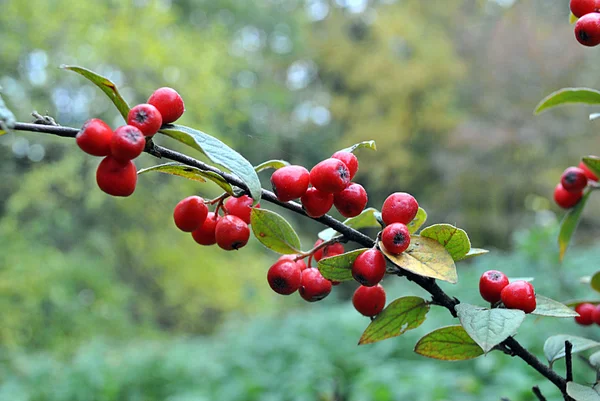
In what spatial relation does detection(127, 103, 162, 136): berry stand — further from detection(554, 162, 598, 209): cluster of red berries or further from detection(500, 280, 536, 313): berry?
detection(554, 162, 598, 209): cluster of red berries

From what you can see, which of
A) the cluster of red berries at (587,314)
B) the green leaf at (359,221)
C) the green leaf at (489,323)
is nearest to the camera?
the green leaf at (489,323)

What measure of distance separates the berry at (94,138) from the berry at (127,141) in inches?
0.6

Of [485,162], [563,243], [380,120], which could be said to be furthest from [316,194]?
[380,120]

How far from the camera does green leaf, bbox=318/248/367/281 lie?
0.58 meters

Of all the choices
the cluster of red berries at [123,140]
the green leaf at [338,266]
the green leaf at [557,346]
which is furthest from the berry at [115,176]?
the green leaf at [557,346]

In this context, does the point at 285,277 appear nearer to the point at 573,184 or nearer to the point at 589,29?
the point at 589,29

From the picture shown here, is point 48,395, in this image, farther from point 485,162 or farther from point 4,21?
point 485,162

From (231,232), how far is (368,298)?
189 mm

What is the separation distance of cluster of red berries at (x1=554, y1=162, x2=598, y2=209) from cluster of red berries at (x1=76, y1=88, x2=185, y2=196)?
27.5 inches

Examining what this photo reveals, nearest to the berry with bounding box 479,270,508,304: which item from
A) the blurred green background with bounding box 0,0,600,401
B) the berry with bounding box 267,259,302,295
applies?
the berry with bounding box 267,259,302,295

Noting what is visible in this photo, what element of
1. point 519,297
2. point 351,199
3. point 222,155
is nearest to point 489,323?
point 519,297

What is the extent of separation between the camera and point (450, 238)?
59cm

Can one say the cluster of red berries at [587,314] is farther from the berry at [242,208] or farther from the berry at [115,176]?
the berry at [115,176]

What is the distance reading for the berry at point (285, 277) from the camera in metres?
0.62
